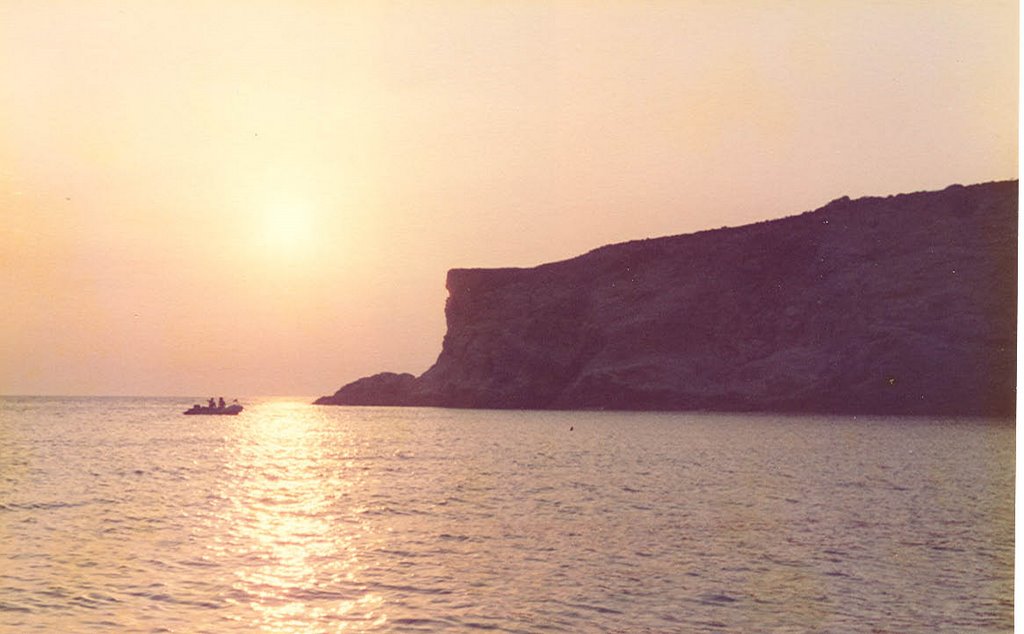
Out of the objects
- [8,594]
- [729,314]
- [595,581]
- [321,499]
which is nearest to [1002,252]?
[729,314]

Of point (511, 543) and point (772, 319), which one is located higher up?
point (772, 319)

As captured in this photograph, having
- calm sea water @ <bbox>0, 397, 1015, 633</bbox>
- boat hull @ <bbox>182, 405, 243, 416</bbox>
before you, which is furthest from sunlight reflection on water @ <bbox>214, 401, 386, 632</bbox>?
boat hull @ <bbox>182, 405, 243, 416</bbox>

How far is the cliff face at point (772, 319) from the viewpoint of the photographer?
108438 mm

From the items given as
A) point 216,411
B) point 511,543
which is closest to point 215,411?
point 216,411

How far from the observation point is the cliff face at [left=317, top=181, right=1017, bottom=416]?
108 meters

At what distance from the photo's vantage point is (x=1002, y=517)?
105ft

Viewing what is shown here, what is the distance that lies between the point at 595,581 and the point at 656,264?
4632 inches

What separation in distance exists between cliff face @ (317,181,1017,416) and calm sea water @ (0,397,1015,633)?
182ft

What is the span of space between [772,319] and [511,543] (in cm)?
10442

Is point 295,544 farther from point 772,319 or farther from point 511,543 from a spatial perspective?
point 772,319

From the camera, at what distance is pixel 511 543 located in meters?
26.4

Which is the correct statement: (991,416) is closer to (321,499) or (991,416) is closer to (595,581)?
(321,499)

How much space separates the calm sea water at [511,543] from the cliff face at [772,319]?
55.5 m

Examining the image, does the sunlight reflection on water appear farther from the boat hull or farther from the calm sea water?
the boat hull
